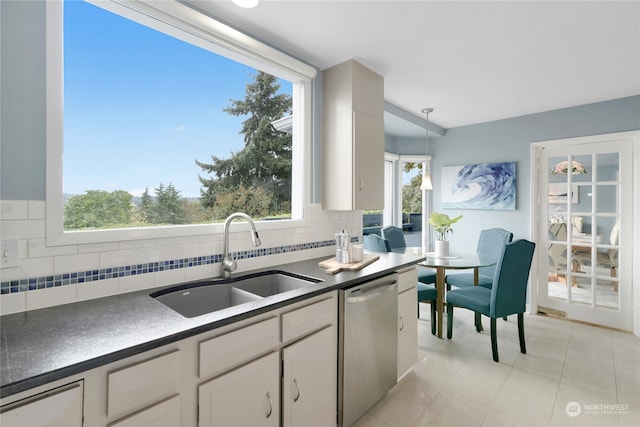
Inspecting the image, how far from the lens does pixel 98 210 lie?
1.54 meters

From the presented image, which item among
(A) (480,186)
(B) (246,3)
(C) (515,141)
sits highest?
(B) (246,3)

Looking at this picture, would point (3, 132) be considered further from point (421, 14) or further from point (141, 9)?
point (421, 14)

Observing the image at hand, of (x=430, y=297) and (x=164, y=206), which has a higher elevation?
(x=164, y=206)

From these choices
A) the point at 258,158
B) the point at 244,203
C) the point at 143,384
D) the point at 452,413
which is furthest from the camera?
the point at 258,158

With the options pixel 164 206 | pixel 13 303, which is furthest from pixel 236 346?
pixel 164 206

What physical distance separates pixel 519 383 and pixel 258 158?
2633 mm

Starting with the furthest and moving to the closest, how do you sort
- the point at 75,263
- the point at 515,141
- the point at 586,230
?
the point at 515,141, the point at 586,230, the point at 75,263

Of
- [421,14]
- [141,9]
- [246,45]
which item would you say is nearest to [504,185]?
[421,14]

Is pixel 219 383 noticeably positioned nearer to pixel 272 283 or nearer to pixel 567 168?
pixel 272 283

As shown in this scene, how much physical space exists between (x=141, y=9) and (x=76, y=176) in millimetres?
913

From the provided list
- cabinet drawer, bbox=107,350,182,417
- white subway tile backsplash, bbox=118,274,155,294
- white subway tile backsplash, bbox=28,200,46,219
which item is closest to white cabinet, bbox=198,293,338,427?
cabinet drawer, bbox=107,350,182,417

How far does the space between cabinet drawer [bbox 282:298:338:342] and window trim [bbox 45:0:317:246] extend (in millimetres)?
774

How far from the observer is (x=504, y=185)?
13.2 feet

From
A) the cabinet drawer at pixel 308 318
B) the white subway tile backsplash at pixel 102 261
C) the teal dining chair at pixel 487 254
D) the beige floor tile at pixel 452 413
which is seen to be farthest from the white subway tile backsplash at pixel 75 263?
the teal dining chair at pixel 487 254
